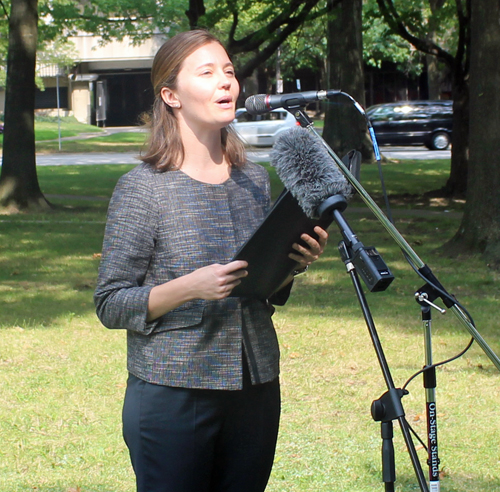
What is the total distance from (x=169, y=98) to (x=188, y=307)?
703mm

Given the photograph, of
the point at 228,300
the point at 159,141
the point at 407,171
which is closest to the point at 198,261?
the point at 228,300

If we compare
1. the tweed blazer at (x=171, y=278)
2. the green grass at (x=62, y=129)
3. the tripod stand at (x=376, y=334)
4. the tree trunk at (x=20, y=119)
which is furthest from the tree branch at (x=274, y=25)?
the green grass at (x=62, y=129)

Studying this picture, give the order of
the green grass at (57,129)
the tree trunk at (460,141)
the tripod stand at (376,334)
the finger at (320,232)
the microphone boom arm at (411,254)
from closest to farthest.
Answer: the tripod stand at (376,334)
the microphone boom arm at (411,254)
the finger at (320,232)
the tree trunk at (460,141)
the green grass at (57,129)

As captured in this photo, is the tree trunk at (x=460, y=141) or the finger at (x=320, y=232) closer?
the finger at (x=320, y=232)

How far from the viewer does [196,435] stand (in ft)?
7.82

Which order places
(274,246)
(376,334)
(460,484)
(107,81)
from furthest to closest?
(107,81) < (460,484) < (274,246) < (376,334)

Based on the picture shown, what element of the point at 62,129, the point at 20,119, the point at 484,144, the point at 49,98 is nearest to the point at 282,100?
the point at 484,144

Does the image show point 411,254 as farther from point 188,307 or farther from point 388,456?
point 188,307

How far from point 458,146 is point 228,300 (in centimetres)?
1399

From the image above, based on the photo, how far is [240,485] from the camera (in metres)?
2.52

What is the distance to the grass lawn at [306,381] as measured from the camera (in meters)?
4.55

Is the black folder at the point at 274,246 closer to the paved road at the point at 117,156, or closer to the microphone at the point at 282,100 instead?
the microphone at the point at 282,100

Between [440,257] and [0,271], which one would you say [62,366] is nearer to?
[0,271]

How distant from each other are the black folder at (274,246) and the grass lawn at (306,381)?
2.33 m
